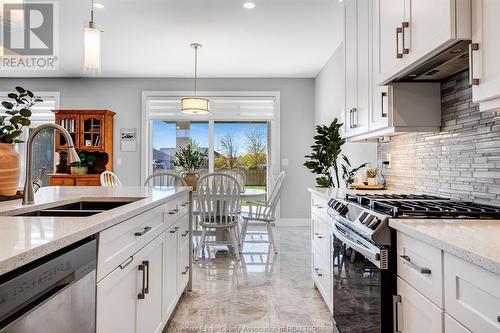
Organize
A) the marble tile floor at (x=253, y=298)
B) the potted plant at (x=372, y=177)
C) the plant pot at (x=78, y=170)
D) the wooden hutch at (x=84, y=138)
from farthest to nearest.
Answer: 1. the plant pot at (x=78, y=170)
2. the wooden hutch at (x=84, y=138)
3. the potted plant at (x=372, y=177)
4. the marble tile floor at (x=253, y=298)

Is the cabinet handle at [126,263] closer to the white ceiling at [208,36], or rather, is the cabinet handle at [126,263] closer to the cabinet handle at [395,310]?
the cabinet handle at [395,310]

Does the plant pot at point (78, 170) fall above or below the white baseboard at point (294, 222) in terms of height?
above

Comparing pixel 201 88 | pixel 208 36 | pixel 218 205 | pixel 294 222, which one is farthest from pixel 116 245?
pixel 201 88

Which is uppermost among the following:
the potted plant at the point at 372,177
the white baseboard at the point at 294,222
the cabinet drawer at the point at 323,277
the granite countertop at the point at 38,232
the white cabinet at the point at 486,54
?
the white cabinet at the point at 486,54

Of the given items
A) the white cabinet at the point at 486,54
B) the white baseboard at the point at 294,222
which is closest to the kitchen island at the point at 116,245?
the white cabinet at the point at 486,54

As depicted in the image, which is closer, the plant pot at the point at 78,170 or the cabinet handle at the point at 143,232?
the cabinet handle at the point at 143,232

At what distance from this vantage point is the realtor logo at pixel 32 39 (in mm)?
3473

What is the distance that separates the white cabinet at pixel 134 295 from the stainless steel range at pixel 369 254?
1.00 m

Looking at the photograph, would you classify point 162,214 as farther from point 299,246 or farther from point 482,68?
point 299,246

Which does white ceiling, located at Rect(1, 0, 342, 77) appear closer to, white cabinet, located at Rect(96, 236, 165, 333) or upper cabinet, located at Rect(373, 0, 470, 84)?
upper cabinet, located at Rect(373, 0, 470, 84)

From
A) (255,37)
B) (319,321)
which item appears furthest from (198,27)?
(319,321)

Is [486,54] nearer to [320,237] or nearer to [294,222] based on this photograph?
[320,237]

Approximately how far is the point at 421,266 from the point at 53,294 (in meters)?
1.10

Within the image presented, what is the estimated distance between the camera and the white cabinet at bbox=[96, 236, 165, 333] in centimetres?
113
